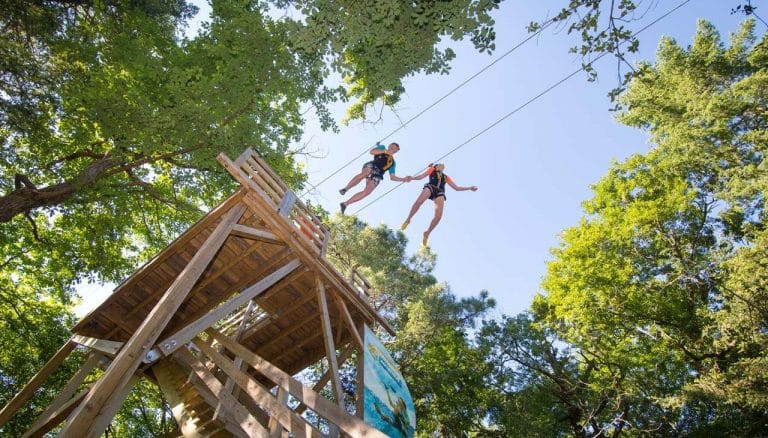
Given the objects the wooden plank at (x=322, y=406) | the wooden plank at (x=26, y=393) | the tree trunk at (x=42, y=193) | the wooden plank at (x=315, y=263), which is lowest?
the wooden plank at (x=322, y=406)

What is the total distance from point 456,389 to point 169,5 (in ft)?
49.4

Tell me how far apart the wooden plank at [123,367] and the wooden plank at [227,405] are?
51.5 inches

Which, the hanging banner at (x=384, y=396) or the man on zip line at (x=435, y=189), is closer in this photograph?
the hanging banner at (x=384, y=396)

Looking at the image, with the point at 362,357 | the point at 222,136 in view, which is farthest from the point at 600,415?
the point at 222,136

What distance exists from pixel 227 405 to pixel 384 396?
2278 mm

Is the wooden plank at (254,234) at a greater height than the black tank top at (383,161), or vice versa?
the black tank top at (383,161)

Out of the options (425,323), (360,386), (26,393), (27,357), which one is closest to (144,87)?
(26,393)

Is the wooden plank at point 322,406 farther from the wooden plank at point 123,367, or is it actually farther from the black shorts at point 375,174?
the black shorts at point 375,174

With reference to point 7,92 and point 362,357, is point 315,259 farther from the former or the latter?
point 7,92

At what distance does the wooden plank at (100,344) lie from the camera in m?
7.78

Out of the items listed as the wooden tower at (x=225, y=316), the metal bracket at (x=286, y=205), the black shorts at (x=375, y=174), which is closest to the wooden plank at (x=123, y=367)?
the wooden tower at (x=225, y=316)

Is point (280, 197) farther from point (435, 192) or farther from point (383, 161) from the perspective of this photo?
point (435, 192)

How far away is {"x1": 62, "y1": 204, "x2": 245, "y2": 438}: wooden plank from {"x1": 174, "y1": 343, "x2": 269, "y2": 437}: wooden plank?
1.31m

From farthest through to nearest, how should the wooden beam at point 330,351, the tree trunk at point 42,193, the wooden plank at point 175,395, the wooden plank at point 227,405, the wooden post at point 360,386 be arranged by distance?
the tree trunk at point 42,193 < the wooden plank at point 175,395 < the wooden beam at point 330,351 < the wooden post at point 360,386 < the wooden plank at point 227,405
